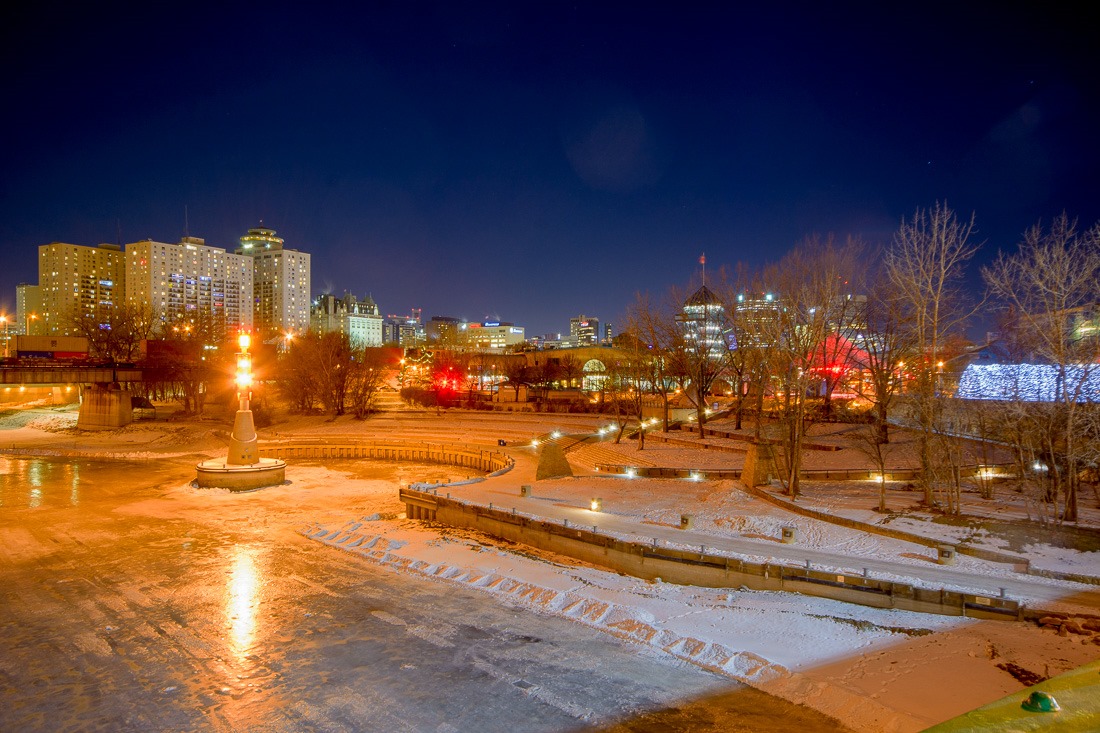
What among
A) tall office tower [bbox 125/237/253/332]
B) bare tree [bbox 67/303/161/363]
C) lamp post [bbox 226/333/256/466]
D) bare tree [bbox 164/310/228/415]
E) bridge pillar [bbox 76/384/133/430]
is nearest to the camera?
lamp post [bbox 226/333/256/466]

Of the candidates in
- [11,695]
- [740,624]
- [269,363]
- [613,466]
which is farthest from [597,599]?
[269,363]

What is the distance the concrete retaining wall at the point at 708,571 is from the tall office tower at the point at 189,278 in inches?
5857

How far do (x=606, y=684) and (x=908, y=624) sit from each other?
255 inches

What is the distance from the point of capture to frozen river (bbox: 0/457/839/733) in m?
9.38

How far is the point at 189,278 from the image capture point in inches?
6821

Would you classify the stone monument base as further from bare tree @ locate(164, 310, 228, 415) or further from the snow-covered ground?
bare tree @ locate(164, 310, 228, 415)

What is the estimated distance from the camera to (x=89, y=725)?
9.16 meters

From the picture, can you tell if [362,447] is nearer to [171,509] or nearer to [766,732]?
[171,509]

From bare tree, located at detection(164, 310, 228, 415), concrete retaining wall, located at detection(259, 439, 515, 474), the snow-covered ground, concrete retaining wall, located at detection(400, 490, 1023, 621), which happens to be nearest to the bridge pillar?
bare tree, located at detection(164, 310, 228, 415)

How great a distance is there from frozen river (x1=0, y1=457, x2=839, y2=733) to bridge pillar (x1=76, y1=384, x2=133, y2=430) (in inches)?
1696

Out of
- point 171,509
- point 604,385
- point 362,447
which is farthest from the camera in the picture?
point 604,385

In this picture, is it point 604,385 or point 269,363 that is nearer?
point 604,385

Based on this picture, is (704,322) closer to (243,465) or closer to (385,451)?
(385,451)

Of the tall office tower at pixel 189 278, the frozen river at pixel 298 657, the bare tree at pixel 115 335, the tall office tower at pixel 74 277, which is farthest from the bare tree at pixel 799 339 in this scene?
the tall office tower at pixel 74 277
